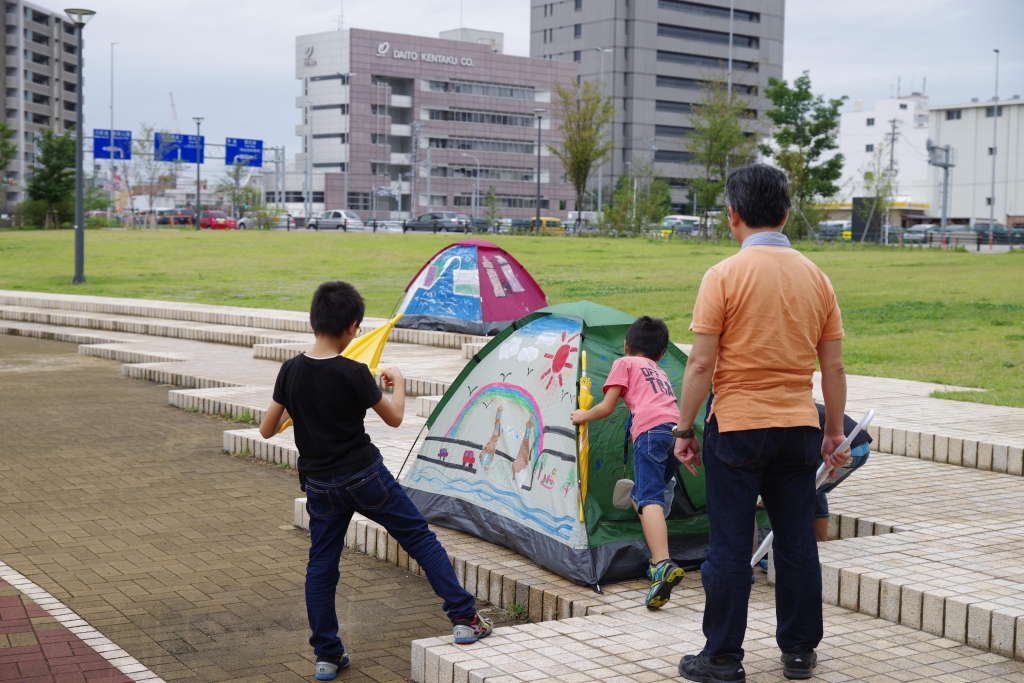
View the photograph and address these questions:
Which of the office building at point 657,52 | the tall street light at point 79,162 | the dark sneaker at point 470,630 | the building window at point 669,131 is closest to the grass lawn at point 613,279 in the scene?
the tall street light at point 79,162

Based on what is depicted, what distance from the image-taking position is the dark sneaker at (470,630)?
4.32 meters

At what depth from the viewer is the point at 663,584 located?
470cm

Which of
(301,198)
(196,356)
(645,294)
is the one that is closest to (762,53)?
(301,198)

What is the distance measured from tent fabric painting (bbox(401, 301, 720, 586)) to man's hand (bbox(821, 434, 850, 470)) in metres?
1.46

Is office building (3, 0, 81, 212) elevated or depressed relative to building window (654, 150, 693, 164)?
elevated

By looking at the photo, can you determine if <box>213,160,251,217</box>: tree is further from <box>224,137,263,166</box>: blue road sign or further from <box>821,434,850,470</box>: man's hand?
<box>821,434,850,470</box>: man's hand

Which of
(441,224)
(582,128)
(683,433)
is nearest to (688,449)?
(683,433)

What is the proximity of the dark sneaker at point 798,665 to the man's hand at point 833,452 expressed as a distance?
2.27 feet

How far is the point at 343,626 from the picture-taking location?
5.13 metres

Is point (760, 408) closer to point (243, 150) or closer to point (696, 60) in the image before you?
point (243, 150)

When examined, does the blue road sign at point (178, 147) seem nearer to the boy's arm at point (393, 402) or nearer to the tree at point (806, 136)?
the tree at point (806, 136)

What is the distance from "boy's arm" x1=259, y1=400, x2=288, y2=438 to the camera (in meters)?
4.51

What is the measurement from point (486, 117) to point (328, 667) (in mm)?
102657

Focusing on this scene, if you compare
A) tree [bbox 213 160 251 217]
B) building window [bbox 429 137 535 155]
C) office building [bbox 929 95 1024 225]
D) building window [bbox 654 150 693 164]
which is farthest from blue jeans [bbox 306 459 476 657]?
building window [bbox 654 150 693 164]
